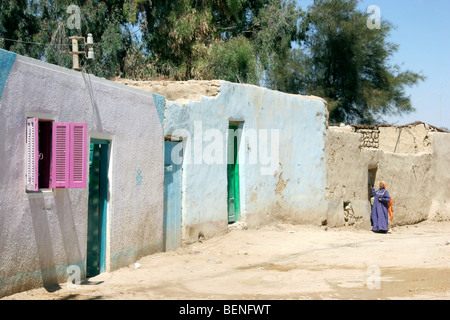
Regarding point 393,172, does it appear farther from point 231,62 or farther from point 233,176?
point 231,62

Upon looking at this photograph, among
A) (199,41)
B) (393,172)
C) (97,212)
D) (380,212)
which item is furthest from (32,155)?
(199,41)

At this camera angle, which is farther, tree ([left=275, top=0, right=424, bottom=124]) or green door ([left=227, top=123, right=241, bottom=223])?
tree ([left=275, top=0, right=424, bottom=124])

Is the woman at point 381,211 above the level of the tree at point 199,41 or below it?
below

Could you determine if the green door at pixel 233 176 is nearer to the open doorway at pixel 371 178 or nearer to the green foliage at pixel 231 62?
the open doorway at pixel 371 178

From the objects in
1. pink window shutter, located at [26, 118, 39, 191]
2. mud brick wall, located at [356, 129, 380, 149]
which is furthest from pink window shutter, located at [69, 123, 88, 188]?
mud brick wall, located at [356, 129, 380, 149]

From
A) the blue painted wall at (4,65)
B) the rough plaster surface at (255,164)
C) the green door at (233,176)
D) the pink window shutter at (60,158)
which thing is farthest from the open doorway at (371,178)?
the blue painted wall at (4,65)

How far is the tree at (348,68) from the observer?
2777 centimetres

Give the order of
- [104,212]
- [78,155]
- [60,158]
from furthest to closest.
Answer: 1. [104,212]
2. [78,155]
3. [60,158]

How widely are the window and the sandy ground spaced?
1.20 metres

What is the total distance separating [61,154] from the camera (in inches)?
260

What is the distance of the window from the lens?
6590 millimetres

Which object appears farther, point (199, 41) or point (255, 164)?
point (199, 41)

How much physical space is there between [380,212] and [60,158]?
32.2 feet

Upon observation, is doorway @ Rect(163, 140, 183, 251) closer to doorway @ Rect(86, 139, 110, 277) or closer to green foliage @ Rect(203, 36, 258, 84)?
doorway @ Rect(86, 139, 110, 277)
